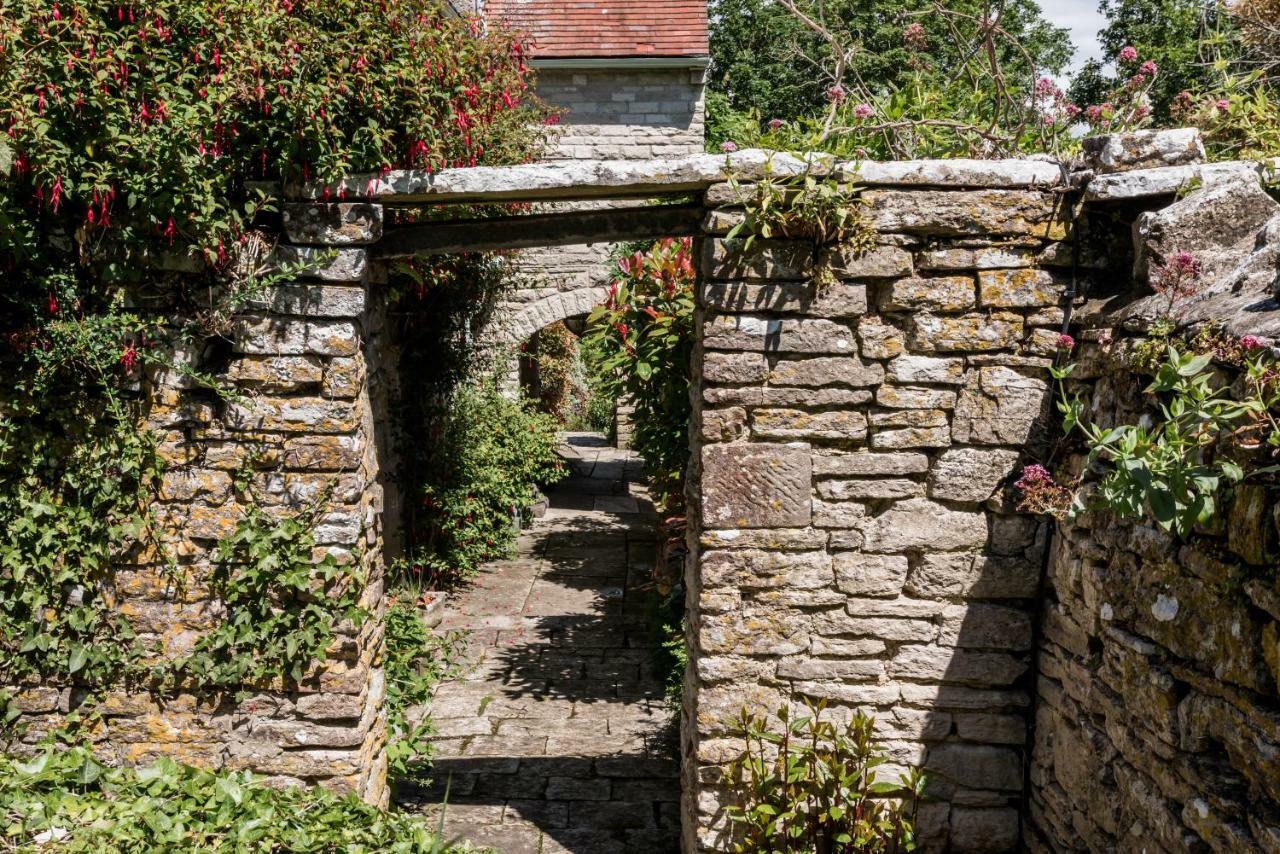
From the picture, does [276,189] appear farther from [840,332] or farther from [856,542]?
[856,542]

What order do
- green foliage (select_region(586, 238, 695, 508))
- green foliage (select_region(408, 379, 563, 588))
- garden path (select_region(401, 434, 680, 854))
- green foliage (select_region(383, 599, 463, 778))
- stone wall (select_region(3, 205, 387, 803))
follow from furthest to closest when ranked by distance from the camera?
green foliage (select_region(408, 379, 563, 588)) → green foliage (select_region(586, 238, 695, 508)) → garden path (select_region(401, 434, 680, 854)) → green foliage (select_region(383, 599, 463, 778)) → stone wall (select_region(3, 205, 387, 803))

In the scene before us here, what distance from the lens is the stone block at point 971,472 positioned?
3.51m

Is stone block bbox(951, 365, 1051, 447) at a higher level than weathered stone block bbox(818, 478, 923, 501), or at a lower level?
higher

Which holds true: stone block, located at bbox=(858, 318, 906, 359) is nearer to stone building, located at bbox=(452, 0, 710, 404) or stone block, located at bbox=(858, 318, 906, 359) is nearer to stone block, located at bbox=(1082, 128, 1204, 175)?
stone block, located at bbox=(1082, 128, 1204, 175)

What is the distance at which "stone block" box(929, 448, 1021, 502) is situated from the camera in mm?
3512

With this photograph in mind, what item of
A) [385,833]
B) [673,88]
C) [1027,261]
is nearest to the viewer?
[1027,261]

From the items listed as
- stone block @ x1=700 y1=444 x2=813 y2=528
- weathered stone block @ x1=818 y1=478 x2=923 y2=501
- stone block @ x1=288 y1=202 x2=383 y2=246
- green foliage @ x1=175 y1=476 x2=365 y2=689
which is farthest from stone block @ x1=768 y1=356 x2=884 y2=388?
green foliage @ x1=175 y1=476 x2=365 y2=689

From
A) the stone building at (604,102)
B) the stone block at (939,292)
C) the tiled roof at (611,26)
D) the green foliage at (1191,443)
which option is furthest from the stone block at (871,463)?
the tiled roof at (611,26)

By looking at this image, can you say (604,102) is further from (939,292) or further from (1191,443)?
(1191,443)

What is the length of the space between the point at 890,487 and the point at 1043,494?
1.73 ft

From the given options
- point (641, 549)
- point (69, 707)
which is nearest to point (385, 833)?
point (69, 707)

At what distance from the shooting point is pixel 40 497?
12.0 ft

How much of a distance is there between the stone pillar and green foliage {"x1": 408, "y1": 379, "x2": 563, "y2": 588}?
12.8ft

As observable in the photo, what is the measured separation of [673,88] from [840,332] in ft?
28.8
